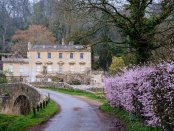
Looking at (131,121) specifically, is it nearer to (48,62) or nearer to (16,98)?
(16,98)

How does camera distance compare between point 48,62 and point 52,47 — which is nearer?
point 52,47

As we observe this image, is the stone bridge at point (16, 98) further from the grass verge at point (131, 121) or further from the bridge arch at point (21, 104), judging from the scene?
the grass verge at point (131, 121)

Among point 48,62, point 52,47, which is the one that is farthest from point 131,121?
point 48,62

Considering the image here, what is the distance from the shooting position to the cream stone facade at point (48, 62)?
8812 cm

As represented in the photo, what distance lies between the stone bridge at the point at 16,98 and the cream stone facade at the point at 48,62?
32120 millimetres

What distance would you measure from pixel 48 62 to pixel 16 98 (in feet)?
118

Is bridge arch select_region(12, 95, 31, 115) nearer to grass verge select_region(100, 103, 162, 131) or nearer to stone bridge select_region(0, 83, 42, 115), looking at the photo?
stone bridge select_region(0, 83, 42, 115)

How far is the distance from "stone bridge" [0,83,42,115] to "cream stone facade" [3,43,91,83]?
105ft

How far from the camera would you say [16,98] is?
53375 millimetres

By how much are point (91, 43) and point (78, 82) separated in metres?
47.1

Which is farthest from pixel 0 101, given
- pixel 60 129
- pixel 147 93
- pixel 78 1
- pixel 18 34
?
pixel 18 34

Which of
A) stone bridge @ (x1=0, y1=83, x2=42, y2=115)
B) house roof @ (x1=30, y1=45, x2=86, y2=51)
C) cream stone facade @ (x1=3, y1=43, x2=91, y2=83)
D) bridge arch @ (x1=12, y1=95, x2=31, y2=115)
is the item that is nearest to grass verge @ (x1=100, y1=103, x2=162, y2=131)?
stone bridge @ (x1=0, y1=83, x2=42, y2=115)

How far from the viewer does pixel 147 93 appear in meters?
15.1

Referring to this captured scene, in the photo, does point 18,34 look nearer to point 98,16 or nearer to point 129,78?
point 98,16
